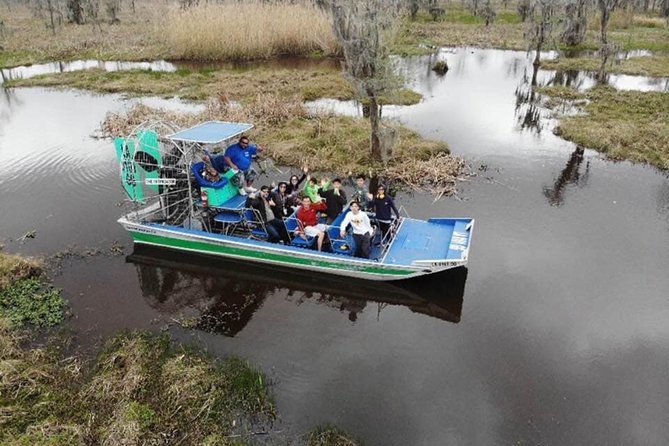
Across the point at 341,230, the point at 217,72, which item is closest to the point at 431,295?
the point at 341,230

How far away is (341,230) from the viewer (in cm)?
1095

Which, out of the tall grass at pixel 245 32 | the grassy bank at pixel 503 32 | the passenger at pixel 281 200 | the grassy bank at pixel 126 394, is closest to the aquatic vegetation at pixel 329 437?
the grassy bank at pixel 126 394

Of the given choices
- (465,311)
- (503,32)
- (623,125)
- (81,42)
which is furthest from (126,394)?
(503,32)

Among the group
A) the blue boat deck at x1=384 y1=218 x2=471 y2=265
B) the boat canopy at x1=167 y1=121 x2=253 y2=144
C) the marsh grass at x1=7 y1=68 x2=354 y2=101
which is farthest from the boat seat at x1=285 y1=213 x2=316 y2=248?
the marsh grass at x1=7 y1=68 x2=354 y2=101

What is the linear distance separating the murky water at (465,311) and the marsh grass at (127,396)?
0.65m

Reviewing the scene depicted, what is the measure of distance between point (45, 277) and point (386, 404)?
341 inches

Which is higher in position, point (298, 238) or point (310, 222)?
point (310, 222)

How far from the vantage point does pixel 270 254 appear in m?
11.4

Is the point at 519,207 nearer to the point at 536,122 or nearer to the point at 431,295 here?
the point at 431,295

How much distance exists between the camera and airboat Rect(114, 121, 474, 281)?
35.9 feet

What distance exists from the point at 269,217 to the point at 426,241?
3776 mm

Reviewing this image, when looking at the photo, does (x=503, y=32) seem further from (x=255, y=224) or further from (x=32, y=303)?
(x=32, y=303)

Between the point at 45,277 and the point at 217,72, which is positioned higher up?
the point at 217,72

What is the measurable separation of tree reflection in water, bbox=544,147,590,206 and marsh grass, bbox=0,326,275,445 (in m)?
11.1
